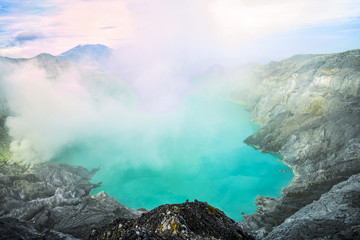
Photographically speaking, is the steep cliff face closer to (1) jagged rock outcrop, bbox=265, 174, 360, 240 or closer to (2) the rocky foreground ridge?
(2) the rocky foreground ridge

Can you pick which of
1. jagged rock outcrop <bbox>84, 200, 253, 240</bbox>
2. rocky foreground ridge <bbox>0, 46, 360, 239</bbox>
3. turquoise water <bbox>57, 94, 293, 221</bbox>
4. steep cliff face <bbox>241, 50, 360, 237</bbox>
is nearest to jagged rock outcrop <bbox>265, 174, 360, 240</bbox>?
rocky foreground ridge <bbox>0, 46, 360, 239</bbox>

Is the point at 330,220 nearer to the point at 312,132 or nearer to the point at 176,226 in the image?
the point at 176,226

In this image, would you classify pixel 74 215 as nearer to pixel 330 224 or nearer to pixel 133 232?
pixel 133 232

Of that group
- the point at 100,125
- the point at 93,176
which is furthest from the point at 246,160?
the point at 100,125

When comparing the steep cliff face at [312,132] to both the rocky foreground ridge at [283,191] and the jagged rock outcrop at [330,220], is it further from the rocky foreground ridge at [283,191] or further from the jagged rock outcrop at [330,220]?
the jagged rock outcrop at [330,220]

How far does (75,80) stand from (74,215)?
356ft

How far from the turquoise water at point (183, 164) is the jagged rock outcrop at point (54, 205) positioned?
30.0 ft

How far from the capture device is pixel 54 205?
3931cm

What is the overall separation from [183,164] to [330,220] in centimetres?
4414

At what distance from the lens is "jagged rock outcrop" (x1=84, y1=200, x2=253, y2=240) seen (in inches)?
507

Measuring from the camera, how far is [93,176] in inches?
2393

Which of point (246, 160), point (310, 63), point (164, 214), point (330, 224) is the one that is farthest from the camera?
point (310, 63)

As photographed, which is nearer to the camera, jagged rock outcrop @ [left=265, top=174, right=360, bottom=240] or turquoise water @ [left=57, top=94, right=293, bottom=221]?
jagged rock outcrop @ [left=265, top=174, right=360, bottom=240]

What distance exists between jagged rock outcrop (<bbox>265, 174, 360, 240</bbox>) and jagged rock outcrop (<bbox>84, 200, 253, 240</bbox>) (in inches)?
360
